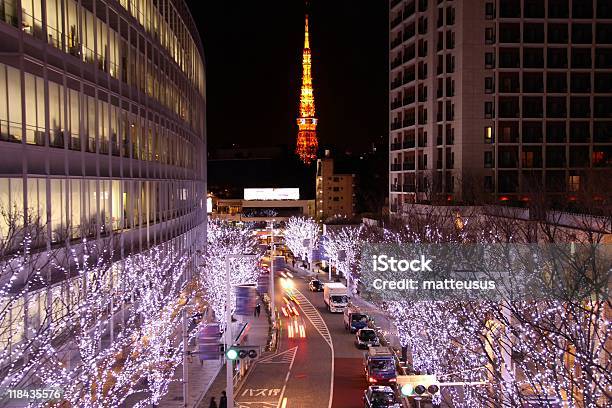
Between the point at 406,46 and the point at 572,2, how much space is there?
36.8 ft

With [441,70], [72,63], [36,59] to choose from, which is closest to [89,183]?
[72,63]

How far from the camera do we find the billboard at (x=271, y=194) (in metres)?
106

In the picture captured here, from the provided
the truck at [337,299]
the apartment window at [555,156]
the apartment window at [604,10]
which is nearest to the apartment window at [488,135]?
the apartment window at [555,156]

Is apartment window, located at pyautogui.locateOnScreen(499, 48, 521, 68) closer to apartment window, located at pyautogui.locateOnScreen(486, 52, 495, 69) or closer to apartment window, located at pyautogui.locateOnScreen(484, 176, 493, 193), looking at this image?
apartment window, located at pyautogui.locateOnScreen(486, 52, 495, 69)

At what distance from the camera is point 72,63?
16.0 metres

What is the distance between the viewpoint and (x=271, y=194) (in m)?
106

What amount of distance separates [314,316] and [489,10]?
69.1 feet

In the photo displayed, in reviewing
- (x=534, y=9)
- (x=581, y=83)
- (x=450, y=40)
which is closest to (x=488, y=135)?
(x=581, y=83)

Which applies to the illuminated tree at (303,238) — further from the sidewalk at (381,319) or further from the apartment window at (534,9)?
the apartment window at (534,9)

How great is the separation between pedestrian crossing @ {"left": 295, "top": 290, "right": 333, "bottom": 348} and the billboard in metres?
63.5

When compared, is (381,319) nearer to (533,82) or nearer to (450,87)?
(450,87)

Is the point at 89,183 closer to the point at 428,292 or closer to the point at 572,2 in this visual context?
the point at 428,292

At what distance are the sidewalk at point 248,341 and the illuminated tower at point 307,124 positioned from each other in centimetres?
9448

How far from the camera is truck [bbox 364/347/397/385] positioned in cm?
1983
